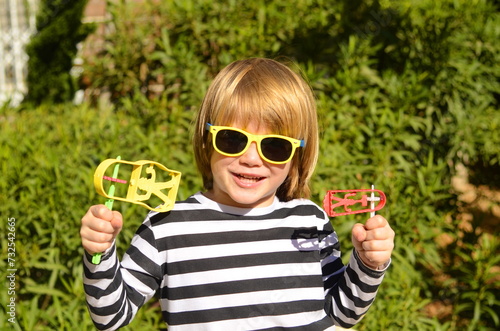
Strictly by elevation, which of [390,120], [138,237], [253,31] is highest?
[253,31]

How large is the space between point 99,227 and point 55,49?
14.8 feet

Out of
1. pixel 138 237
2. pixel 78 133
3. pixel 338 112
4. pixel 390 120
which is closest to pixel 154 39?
pixel 78 133

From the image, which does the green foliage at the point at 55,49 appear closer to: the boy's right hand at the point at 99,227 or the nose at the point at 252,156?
the nose at the point at 252,156

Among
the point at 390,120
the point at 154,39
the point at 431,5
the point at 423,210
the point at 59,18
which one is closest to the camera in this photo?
the point at 423,210

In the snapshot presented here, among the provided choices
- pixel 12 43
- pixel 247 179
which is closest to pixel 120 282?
pixel 247 179

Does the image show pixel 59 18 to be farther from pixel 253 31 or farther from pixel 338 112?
pixel 338 112

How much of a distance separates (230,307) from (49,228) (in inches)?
59.5

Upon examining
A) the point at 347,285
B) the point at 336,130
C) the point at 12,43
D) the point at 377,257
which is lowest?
the point at 347,285

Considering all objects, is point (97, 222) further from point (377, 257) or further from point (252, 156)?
point (377, 257)

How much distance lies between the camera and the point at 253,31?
3.78m

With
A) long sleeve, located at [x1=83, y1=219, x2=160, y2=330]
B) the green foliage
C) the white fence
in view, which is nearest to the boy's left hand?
long sleeve, located at [x1=83, y1=219, x2=160, y2=330]

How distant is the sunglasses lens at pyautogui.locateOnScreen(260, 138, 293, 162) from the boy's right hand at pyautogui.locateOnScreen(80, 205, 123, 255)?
0.46 m

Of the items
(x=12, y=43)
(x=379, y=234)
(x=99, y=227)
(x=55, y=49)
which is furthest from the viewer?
(x=12, y=43)

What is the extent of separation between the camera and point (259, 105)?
153 cm
